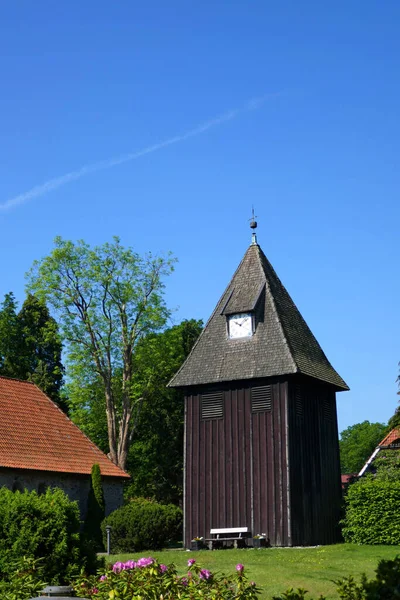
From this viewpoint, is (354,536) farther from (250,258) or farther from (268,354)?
(250,258)

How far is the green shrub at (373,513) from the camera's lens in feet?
84.4

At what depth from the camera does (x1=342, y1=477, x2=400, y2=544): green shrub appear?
2572cm

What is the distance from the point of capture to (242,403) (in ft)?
89.9

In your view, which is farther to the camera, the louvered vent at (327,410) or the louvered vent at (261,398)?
the louvered vent at (327,410)

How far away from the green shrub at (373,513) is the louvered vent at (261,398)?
4.43 m

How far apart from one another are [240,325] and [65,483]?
30.1ft

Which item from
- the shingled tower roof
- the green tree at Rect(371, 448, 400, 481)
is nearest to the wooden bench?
the shingled tower roof

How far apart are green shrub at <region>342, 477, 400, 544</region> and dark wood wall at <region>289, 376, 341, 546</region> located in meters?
0.98

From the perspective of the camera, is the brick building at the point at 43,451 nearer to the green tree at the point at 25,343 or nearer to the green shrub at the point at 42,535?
the green shrub at the point at 42,535

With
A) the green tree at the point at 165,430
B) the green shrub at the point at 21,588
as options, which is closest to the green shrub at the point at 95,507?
the green tree at the point at 165,430

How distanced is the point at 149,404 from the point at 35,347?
29.7 ft

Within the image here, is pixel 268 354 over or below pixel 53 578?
over

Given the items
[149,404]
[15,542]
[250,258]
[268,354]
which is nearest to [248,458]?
[268,354]

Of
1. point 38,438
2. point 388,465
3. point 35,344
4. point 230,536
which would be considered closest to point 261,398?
point 230,536
